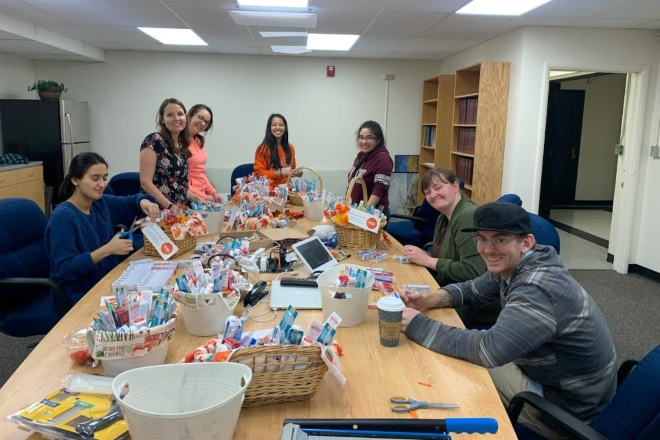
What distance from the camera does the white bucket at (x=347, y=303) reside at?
1.62m

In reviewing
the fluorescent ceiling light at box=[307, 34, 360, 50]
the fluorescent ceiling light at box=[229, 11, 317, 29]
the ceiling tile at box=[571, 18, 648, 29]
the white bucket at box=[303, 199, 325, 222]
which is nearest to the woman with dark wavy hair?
the white bucket at box=[303, 199, 325, 222]

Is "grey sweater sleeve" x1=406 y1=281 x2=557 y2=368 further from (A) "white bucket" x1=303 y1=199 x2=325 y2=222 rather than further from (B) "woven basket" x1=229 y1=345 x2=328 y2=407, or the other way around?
(A) "white bucket" x1=303 y1=199 x2=325 y2=222

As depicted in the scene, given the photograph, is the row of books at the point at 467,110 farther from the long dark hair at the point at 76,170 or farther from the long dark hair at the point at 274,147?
the long dark hair at the point at 76,170

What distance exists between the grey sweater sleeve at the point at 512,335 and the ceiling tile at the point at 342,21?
3.49m

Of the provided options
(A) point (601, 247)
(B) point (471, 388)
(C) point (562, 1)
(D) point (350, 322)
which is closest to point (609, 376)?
(B) point (471, 388)

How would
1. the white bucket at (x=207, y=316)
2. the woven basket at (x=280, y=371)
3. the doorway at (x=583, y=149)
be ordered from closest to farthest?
the woven basket at (x=280, y=371) < the white bucket at (x=207, y=316) < the doorway at (x=583, y=149)

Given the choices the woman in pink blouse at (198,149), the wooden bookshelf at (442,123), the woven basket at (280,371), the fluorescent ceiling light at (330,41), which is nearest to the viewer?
the woven basket at (280,371)

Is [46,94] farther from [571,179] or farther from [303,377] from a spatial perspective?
[571,179]

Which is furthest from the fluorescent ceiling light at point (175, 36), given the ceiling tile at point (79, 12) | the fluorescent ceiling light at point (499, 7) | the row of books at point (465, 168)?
the row of books at point (465, 168)

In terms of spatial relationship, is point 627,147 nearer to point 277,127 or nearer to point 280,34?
point 277,127

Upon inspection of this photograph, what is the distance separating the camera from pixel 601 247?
6078mm

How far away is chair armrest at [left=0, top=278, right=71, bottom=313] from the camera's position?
2.24m

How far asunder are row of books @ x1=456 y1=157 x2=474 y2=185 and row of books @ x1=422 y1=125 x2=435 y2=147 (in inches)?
36.6

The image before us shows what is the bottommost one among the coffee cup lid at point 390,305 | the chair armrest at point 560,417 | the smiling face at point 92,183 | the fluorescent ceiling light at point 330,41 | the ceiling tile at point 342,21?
the chair armrest at point 560,417
